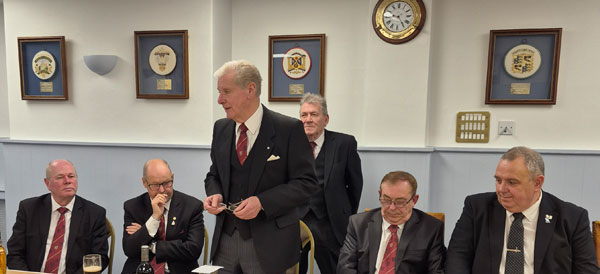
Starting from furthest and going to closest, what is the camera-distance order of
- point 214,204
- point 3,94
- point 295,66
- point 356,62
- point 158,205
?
point 3,94 → point 295,66 → point 356,62 → point 158,205 → point 214,204

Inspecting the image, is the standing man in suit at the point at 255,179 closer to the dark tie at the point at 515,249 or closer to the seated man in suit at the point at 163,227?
the seated man in suit at the point at 163,227

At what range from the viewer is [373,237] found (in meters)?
2.09

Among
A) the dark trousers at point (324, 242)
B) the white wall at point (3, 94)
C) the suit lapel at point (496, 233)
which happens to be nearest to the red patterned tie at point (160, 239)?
the dark trousers at point (324, 242)

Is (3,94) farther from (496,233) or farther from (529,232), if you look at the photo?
(529,232)

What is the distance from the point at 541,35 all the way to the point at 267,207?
2.52 meters

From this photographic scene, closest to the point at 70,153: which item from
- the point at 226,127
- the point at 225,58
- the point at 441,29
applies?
the point at 225,58

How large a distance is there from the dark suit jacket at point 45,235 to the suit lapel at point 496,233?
2082 millimetres

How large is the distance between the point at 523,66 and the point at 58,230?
10.8 ft

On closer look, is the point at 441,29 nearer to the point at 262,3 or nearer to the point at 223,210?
the point at 262,3

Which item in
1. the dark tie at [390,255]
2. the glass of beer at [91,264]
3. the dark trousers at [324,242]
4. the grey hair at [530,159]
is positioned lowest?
the dark trousers at [324,242]

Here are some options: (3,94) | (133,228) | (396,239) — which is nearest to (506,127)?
(396,239)

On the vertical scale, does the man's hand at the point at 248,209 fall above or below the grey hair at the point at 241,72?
below

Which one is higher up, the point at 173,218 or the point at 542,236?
the point at 542,236

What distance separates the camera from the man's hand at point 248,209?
1589mm
